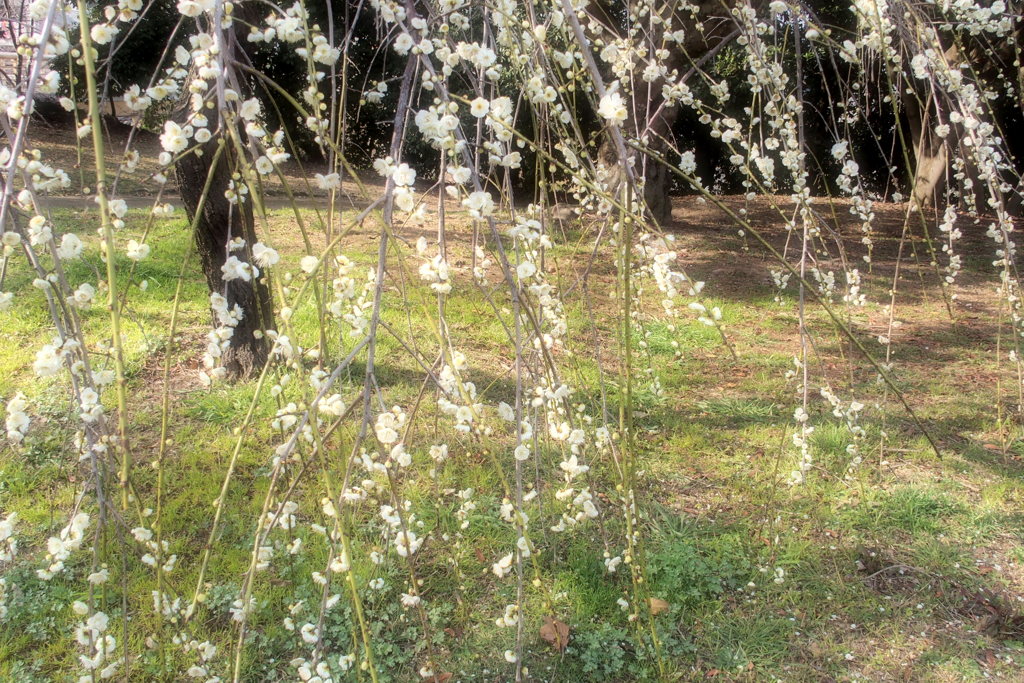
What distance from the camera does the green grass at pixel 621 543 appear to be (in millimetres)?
1998

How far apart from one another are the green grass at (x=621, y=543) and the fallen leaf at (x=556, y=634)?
21mm

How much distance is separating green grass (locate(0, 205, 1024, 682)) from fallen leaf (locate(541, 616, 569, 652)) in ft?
0.07

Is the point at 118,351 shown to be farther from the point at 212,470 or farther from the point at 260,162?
the point at 212,470

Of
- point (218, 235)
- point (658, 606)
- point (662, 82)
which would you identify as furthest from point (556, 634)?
point (662, 82)

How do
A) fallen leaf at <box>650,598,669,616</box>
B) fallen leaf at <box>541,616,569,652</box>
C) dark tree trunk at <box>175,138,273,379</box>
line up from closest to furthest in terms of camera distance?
fallen leaf at <box>541,616,569,652</box>, fallen leaf at <box>650,598,669,616</box>, dark tree trunk at <box>175,138,273,379</box>

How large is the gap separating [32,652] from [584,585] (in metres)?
1.49

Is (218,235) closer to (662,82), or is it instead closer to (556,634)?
(556,634)

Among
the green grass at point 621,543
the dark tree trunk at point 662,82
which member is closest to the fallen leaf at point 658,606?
the green grass at point 621,543

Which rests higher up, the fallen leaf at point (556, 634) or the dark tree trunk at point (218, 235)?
the dark tree trunk at point (218, 235)

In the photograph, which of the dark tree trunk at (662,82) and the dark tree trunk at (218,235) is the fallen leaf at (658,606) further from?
the dark tree trunk at (662,82)

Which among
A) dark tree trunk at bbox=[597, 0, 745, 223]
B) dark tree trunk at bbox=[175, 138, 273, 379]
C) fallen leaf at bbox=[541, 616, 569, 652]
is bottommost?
fallen leaf at bbox=[541, 616, 569, 652]

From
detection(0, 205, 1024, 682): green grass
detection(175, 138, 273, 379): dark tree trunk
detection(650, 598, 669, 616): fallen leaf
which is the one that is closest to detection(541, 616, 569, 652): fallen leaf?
detection(0, 205, 1024, 682): green grass

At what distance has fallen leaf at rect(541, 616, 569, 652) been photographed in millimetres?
1977

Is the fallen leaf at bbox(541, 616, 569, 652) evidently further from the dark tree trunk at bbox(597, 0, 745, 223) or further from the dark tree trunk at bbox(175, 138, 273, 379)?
the dark tree trunk at bbox(597, 0, 745, 223)
